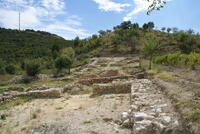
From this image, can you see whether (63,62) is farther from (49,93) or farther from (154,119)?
(154,119)

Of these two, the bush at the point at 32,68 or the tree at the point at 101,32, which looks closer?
the bush at the point at 32,68

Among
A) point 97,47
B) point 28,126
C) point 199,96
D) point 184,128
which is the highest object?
point 97,47

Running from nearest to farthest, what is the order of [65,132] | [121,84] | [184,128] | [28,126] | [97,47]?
1. [184,128]
2. [65,132]
3. [28,126]
4. [121,84]
5. [97,47]

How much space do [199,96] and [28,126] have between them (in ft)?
21.7

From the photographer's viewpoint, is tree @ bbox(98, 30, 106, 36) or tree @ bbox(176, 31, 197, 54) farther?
tree @ bbox(98, 30, 106, 36)

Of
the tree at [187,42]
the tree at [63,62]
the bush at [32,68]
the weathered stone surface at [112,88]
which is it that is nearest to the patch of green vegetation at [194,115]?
the weathered stone surface at [112,88]

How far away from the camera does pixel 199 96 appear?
6.28 meters

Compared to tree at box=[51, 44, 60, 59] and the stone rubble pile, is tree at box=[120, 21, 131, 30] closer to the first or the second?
tree at box=[51, 44, 60, 59]

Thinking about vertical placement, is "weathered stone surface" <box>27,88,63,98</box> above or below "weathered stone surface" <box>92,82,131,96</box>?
below

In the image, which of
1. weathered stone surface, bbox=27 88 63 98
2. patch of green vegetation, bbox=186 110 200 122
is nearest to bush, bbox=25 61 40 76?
weathered stone surface, bbox=27 88 63 98

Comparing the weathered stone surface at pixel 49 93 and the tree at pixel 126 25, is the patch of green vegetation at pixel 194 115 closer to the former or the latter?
the weathered stone surface at pixel 49 93

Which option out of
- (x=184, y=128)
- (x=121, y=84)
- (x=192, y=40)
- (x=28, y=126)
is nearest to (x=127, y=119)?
(x=184, y=128)

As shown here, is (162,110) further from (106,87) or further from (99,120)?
(106,87)

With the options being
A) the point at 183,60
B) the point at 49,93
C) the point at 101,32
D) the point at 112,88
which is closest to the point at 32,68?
the point at 49,93
